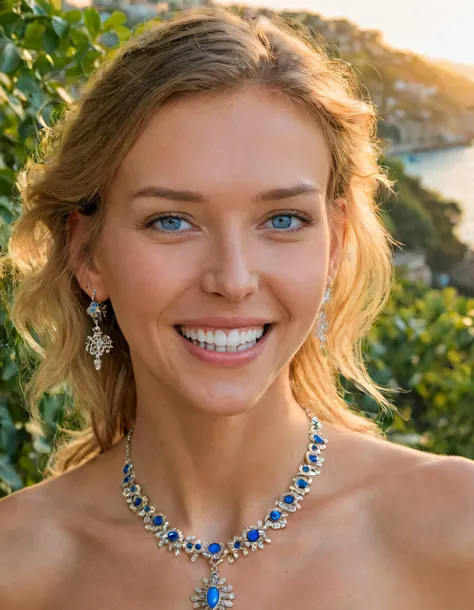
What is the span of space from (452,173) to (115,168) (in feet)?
10.3

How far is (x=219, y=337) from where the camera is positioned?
74.3 inches

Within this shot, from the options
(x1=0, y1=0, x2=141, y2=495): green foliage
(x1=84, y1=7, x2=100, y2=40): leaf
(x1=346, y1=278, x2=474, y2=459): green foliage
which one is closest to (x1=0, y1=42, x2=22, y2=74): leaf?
(x1=0, y1=0, x2=141, y2=495): green foliage

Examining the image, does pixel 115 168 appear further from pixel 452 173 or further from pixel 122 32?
pixel 452 173

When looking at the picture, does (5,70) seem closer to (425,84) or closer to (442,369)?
(442,369)

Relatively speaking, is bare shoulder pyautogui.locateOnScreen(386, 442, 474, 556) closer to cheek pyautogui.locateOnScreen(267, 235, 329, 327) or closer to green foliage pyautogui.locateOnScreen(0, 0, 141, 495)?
cheek pyautogui.locateOnScreen(267, 235, 329, 327)

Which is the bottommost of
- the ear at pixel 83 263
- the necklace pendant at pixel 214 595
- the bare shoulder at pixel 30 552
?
the bare shoulder at pixel 30 552

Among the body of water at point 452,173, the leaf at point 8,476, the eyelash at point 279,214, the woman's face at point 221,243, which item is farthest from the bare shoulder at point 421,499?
the body of water at point 452,173

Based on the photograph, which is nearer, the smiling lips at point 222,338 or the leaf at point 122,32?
the smiling lips at point 222,338

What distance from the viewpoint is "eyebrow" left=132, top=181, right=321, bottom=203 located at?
1840mm

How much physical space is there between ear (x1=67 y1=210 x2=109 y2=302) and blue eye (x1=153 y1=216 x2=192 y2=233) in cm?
28

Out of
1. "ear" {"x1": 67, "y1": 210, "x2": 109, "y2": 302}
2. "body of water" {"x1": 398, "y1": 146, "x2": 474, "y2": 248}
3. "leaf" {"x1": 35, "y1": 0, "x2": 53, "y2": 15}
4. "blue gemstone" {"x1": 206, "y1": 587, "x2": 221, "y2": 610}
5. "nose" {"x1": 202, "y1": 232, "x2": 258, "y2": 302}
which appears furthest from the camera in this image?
"body of water" {"x1": 398, "y1": 146, "x2": 474, "y2": 248}

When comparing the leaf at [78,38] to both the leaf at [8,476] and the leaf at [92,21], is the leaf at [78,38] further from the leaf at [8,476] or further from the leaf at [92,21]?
the leaf at [8,476]

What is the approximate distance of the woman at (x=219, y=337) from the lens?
1.88 m

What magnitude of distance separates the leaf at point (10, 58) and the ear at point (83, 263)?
613 millimetres
